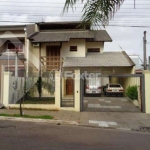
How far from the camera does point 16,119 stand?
36.4ft

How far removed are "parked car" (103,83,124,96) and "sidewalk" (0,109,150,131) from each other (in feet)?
22.2

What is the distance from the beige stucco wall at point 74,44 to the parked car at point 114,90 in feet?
19.7

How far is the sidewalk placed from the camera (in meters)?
10.5

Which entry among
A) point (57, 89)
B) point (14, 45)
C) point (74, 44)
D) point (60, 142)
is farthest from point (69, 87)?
point (14, 45)

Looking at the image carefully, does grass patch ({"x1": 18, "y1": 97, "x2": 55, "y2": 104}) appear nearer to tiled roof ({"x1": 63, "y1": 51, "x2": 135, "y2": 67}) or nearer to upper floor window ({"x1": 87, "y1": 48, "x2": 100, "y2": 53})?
tiled roof ({"x1": 63, "y1": 51, "x2": 135, "y2": 67})

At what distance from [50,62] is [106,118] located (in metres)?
14.3

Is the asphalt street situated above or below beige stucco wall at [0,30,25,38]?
below

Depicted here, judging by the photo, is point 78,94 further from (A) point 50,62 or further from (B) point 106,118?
(A) point 50,62

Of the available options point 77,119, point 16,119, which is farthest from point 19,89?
point 77,119

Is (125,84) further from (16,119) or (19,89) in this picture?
(16,119)

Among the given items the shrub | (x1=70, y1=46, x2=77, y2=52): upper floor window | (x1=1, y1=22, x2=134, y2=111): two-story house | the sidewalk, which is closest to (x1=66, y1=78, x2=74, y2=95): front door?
the sidewalk

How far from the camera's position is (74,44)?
1024 inches

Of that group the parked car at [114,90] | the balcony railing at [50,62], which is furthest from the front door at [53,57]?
the parked car at [114,90]

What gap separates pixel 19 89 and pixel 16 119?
14.6ft
